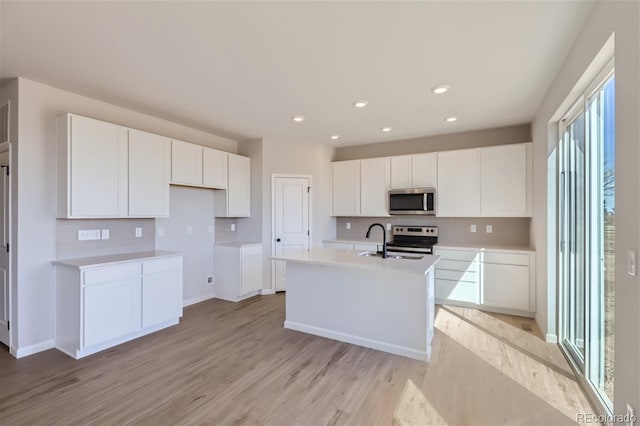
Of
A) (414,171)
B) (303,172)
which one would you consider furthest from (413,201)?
(303,172)

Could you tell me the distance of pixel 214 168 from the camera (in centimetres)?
447

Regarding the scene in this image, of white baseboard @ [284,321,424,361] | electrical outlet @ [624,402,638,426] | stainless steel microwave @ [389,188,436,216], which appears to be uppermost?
stainless steel microwave @ [389,188,436,216]

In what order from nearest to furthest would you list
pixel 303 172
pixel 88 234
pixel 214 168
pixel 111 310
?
pixel 111 310 < pixel 88 234 < pixel 214 168 < pixel 303 172

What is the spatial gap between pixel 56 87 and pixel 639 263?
4612 mm

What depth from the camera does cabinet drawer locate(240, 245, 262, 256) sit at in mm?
4660

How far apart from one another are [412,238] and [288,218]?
6.97 ft

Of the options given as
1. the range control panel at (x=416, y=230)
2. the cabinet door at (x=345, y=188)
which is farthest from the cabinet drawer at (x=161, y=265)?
the range control panel at (x=416, y=230)

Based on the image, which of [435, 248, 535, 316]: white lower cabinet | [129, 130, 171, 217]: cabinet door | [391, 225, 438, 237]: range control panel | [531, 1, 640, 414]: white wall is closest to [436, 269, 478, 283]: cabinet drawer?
[435, 248, 535, 316]: white lower cabinet

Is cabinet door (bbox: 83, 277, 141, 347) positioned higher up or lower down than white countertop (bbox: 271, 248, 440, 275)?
lower down

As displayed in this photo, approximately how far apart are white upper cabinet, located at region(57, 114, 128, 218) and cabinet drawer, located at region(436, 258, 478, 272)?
13.7 feet

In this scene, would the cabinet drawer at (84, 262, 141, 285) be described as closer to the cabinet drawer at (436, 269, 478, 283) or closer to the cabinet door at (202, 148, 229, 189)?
the cabinet door at (202, 148, 229, 189)

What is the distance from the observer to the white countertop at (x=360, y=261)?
107 inches

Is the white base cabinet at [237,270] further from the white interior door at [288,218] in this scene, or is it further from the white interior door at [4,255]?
the white interior door at [4,255]

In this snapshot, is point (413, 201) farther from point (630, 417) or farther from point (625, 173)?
point (630, 417)
